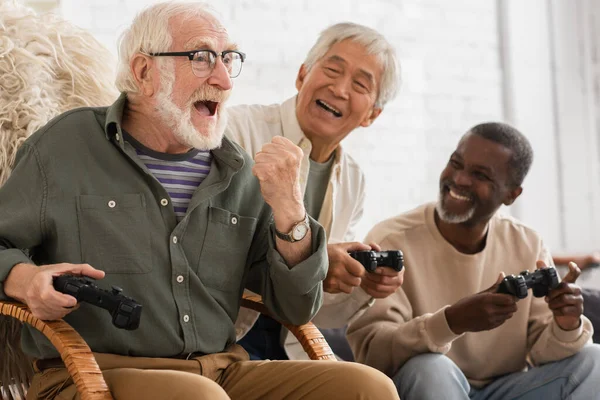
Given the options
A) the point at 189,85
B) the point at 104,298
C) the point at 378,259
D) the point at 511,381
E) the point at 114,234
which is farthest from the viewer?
the point at 511,381

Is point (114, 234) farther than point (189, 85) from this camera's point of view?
No

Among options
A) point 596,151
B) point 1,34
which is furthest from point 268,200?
point 596,151

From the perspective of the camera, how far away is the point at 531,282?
209cm

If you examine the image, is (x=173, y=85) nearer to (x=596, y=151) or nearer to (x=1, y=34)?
(x=1, y=34)

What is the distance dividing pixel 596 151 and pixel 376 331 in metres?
2.06

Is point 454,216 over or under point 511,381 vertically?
over

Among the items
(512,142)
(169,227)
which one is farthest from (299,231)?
(512,142)

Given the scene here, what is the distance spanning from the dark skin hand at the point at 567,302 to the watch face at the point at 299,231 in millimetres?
759

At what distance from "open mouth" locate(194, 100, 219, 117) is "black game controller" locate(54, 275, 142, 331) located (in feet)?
1.58

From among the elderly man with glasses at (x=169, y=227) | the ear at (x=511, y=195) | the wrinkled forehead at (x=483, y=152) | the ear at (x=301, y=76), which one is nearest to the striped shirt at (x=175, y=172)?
the elderly man with glasses at (x=169, y=227)

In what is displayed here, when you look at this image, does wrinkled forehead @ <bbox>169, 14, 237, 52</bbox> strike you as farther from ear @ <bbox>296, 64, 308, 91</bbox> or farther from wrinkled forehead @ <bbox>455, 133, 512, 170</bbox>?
wrinkled forehead @ <bbox>455, 133, 512, 170</bbox>

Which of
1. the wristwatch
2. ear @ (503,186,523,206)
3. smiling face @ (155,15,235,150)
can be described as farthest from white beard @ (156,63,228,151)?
ear @ (503,186,523,206)

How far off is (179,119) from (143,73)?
0.46 ft

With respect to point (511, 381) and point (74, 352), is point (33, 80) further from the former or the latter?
point (511, 381)
